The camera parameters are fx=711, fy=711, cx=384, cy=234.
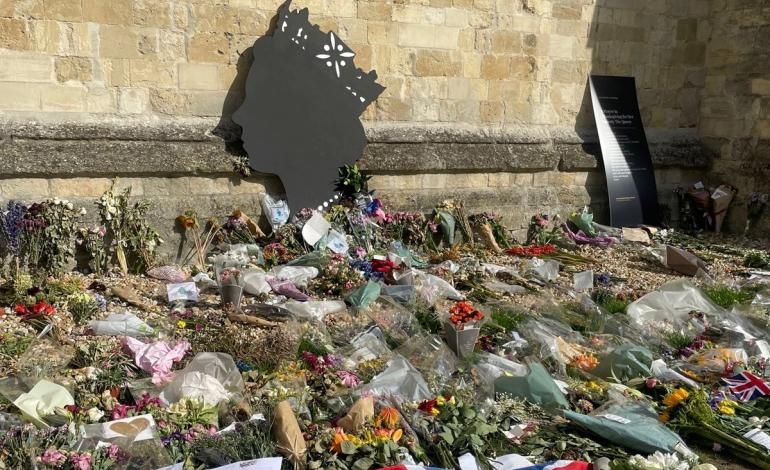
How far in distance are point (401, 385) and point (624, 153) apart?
5.55 m

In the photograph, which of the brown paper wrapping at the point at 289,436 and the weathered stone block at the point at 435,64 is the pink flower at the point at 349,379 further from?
the weathered stone block at the point at 435,64

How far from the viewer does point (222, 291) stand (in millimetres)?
4891

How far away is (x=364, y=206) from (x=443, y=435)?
370cm

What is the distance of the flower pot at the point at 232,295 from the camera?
15.9 feet

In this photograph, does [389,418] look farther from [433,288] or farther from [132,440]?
[433,288]

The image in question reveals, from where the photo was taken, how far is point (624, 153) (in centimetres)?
809

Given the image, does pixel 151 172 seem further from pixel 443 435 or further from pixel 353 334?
pixel 443 435

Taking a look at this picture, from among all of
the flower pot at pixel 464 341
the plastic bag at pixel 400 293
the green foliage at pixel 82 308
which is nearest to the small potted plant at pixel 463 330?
the flower pot at pixel 464 341

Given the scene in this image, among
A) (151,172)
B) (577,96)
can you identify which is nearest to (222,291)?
(151,172)

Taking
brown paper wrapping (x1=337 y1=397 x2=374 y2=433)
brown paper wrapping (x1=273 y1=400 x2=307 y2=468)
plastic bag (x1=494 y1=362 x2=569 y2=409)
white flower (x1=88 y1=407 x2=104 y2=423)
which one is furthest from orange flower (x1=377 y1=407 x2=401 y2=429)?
white flower (x1=88 y1=407 x2=104 y2=423)

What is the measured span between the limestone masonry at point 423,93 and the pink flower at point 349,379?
2857 mm

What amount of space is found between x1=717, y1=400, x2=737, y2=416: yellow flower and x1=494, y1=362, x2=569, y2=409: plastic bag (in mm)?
756

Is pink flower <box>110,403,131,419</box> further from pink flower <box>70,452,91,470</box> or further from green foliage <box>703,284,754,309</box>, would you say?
green foliage <box>703,284,754,309</box>

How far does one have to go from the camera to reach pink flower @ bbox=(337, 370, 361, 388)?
3.59m
